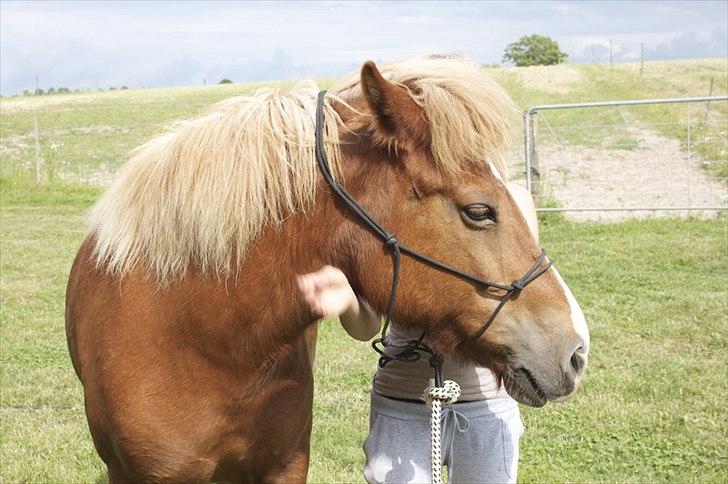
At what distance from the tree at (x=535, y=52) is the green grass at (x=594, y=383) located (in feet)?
248

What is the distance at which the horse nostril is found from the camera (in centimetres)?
222

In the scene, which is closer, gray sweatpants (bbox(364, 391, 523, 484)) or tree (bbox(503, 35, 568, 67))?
gray sweatpants (bbox(364, 391, 523, 484))

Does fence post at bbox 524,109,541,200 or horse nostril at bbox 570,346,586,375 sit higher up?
horse nostril at bbox 570,346,586,375

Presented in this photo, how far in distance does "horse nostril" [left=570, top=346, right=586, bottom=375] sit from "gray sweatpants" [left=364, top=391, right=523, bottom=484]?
0.68 metres

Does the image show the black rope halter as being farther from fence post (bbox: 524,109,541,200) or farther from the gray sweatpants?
fence post (bbox: 524,109,541,200)

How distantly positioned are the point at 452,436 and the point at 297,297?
96 cm

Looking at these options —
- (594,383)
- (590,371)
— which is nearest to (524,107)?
(590,371)

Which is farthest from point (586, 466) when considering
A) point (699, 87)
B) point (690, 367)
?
point (699, 87)

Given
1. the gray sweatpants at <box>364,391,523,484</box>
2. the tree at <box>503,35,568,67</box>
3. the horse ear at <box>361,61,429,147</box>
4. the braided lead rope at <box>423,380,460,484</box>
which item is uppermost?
the horse ear at <box>361,61,429,147</box>

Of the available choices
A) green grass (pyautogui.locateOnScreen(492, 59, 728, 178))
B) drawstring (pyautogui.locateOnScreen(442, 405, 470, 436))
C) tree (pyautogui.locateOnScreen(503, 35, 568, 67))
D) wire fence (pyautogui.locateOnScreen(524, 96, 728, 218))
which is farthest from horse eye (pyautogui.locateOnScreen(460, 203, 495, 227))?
tree (pyautogui.locateOnScreen(503, 35, 568, 67))

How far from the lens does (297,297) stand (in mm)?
2316

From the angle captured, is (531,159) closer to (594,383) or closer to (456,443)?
(594,383)

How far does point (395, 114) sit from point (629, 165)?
15.9 m

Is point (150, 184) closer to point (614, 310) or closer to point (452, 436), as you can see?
point (452, 436)
